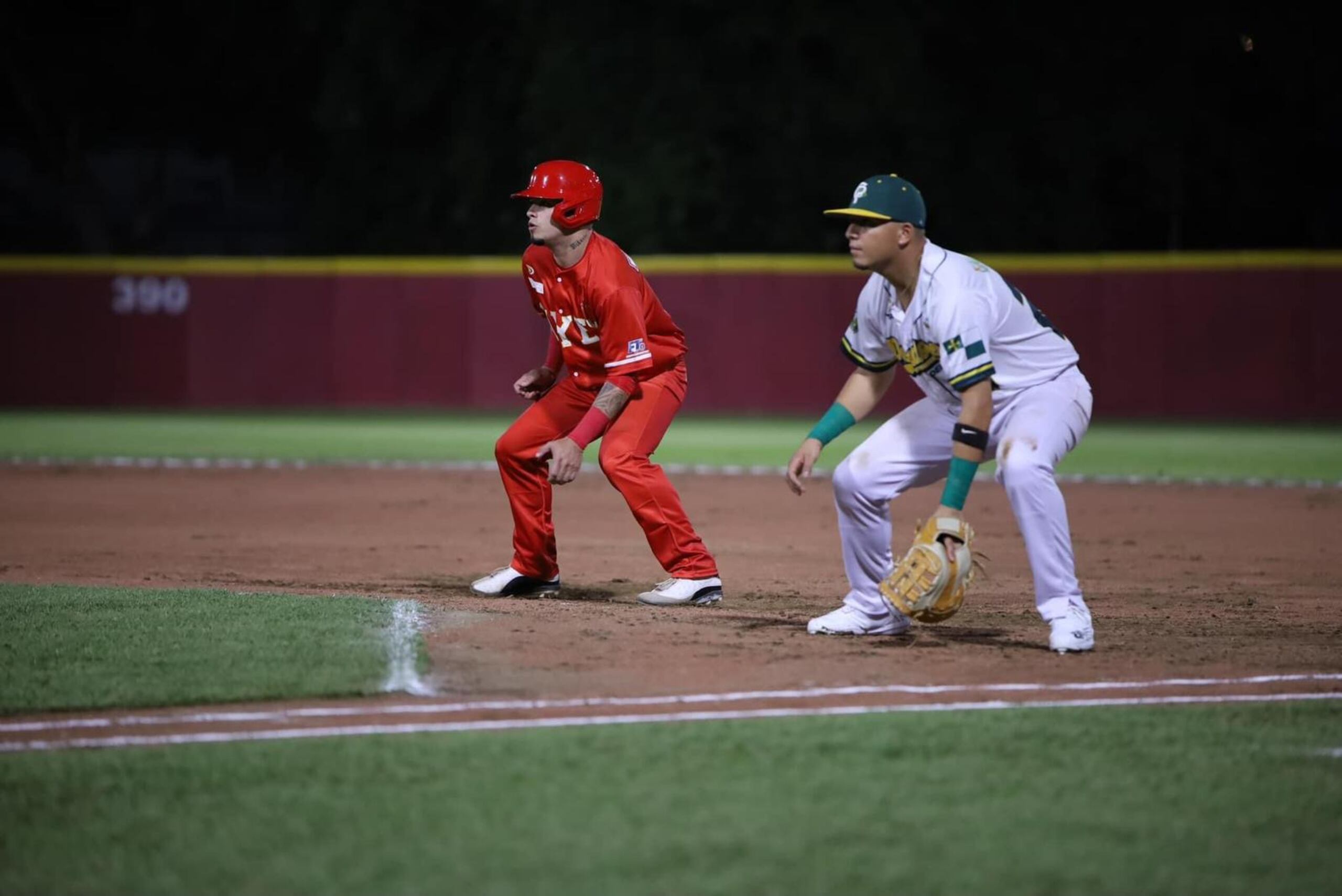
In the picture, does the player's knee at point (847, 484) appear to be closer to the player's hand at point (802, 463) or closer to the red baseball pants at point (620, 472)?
the player's hand at point (802, 463)

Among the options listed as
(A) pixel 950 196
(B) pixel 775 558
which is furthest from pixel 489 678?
(A) pixel 950 196

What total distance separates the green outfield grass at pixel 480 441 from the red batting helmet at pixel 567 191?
9353 mm

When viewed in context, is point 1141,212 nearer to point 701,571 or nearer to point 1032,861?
point 701,571

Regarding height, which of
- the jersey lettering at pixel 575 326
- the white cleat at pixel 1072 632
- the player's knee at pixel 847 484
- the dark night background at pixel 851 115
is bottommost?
the white cleat at pixel 1072 632

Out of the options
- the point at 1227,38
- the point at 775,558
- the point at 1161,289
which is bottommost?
the point at 775,558

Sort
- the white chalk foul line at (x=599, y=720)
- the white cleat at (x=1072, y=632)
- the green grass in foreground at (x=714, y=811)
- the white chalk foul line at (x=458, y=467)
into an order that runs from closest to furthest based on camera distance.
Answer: the green grass in foreground at (x=714, y=811) → the white chalk foul line at (x=599, y=720) → the white cleat at (x=1072, y=632) → the white chalk foul line at (x=458, y=467)

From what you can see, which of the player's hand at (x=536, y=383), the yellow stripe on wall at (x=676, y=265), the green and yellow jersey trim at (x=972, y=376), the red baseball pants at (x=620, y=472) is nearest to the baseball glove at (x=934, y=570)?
the green and yellow jersey trim at (x=972, y=376)

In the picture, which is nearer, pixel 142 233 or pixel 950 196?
pixel 950 196

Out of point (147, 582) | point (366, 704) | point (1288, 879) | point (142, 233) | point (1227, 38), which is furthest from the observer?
point (142, 233)

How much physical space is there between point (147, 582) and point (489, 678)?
3.17 m

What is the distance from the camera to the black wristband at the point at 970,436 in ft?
20.5

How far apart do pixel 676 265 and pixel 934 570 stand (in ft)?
59.4

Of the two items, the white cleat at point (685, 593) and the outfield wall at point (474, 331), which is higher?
the outfield wall at point (474, 331)

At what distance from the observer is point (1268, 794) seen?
447 cm
